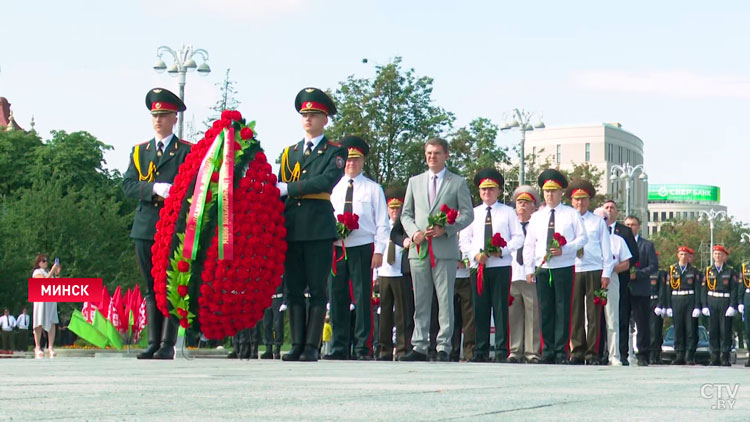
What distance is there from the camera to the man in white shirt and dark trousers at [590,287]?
14359 millimetres

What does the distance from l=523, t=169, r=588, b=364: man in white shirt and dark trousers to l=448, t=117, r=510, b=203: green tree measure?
23272 mm

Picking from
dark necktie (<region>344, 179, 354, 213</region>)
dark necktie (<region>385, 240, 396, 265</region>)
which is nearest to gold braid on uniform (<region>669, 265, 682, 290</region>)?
dark necktie (<region>385, 240, 396, 265</region>)

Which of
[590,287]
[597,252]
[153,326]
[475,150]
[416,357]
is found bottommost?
[416,357]

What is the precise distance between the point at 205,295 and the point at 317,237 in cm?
95

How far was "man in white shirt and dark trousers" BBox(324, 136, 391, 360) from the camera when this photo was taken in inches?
481

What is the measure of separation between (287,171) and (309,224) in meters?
0.56

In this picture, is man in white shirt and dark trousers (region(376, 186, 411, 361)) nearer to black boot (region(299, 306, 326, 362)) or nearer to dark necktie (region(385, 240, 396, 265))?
dark necktie (region(385, 240, 396, 265))

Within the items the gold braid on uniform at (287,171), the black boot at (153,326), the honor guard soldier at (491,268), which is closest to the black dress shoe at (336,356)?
the black boot at (153,326)

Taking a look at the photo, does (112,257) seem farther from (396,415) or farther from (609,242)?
(396,415)

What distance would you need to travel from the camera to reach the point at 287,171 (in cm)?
1069

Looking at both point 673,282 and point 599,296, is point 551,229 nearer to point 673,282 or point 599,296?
point 599,296

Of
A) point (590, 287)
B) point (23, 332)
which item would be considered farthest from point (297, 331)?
point (23, 332)

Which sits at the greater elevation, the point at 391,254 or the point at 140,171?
the point at 140,171

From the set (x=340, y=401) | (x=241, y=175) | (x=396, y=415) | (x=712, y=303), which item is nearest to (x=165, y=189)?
(x=241, y=175)
